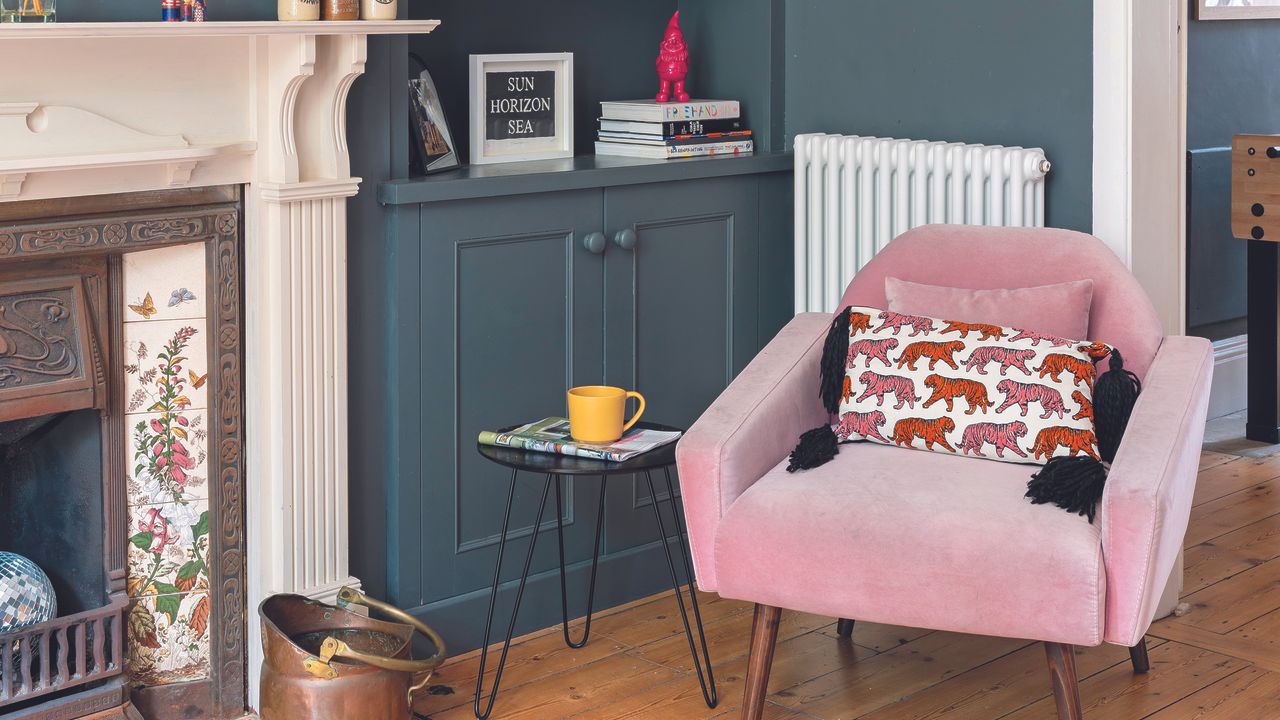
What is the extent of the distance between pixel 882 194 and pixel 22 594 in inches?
72.5

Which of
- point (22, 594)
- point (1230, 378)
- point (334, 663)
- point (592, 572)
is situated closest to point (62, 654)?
point (22, 594)

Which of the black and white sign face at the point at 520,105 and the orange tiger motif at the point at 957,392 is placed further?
the black and white sign face at the point at 520,105

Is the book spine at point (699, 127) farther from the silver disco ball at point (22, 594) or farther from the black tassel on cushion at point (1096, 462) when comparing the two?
the silver disco ball at point (22, 594)

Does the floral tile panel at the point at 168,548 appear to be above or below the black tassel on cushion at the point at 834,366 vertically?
below

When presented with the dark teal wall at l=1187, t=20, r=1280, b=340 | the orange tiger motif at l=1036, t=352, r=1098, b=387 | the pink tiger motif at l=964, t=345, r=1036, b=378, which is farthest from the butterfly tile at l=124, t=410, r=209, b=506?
the dark teal wall at l=1187, t=20, r=1280, b=340

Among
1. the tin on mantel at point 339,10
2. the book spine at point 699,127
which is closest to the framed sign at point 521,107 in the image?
the book spine at point 699,127

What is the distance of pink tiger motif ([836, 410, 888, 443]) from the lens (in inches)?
96.1

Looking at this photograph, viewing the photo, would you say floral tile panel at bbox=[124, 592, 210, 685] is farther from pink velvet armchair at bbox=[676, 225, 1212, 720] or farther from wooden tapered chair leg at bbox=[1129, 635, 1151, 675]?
wooden tapered chair leg at bbox=[1129, 635, 1151, 675]

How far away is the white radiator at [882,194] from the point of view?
112 inches

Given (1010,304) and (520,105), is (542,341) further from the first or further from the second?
(1010,304)

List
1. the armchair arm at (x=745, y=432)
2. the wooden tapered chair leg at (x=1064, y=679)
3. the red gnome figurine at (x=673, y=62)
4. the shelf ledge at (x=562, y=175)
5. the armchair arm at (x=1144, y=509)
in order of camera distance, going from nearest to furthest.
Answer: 1. the armchair arm at (x=1144, y=509)
2. the wooden tapered chair leg at (x=1064, y=679)
3. the armchair arm at (x=745, y=432)
4. the shelf ledge at (x=562, y=175)
5. the red gnome figurine at (x=673, y=62)

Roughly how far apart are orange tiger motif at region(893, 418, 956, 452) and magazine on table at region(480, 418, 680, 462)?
387 mm

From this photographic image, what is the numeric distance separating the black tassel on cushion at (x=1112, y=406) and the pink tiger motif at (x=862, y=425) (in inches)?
13.7

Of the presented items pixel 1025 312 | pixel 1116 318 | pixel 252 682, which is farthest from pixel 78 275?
pixel 1116 318
